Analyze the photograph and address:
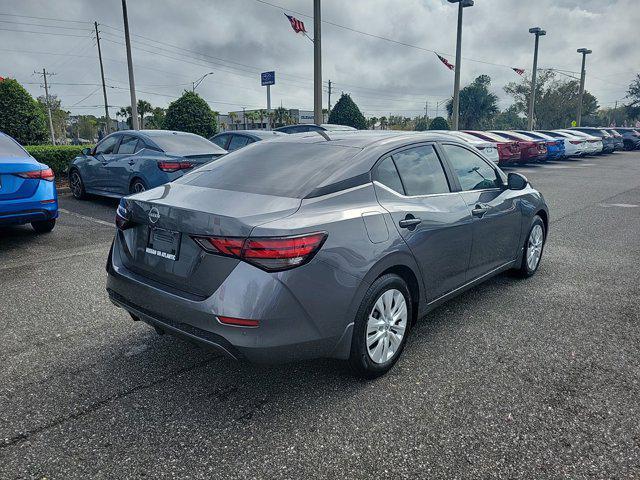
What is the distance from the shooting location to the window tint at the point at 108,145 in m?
9.59

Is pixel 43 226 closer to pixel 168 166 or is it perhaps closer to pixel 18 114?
pixel 168 166

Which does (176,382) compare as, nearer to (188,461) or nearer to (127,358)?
(127,358)

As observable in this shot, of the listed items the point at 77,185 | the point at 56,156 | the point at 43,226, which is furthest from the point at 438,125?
the point at 43,226

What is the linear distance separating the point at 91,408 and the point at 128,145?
23.9 ft

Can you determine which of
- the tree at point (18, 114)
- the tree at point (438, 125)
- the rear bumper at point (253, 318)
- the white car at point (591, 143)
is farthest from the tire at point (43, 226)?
the tree at point (438, 125)

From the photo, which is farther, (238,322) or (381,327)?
(381,327)

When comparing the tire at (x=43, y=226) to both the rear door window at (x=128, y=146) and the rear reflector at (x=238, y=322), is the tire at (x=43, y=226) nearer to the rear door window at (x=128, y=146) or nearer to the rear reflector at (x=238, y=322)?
the rear door window at (x=128, y=146)

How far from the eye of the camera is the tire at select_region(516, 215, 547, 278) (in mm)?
5133

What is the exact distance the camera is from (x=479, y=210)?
4066mm

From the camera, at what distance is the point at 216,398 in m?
3.00

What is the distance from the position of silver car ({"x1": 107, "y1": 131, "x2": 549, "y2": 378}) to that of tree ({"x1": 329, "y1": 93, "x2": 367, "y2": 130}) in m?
28.4

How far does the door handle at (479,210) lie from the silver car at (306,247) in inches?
0.7

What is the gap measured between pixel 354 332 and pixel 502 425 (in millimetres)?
940

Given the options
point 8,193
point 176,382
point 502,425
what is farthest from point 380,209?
point 8,193
